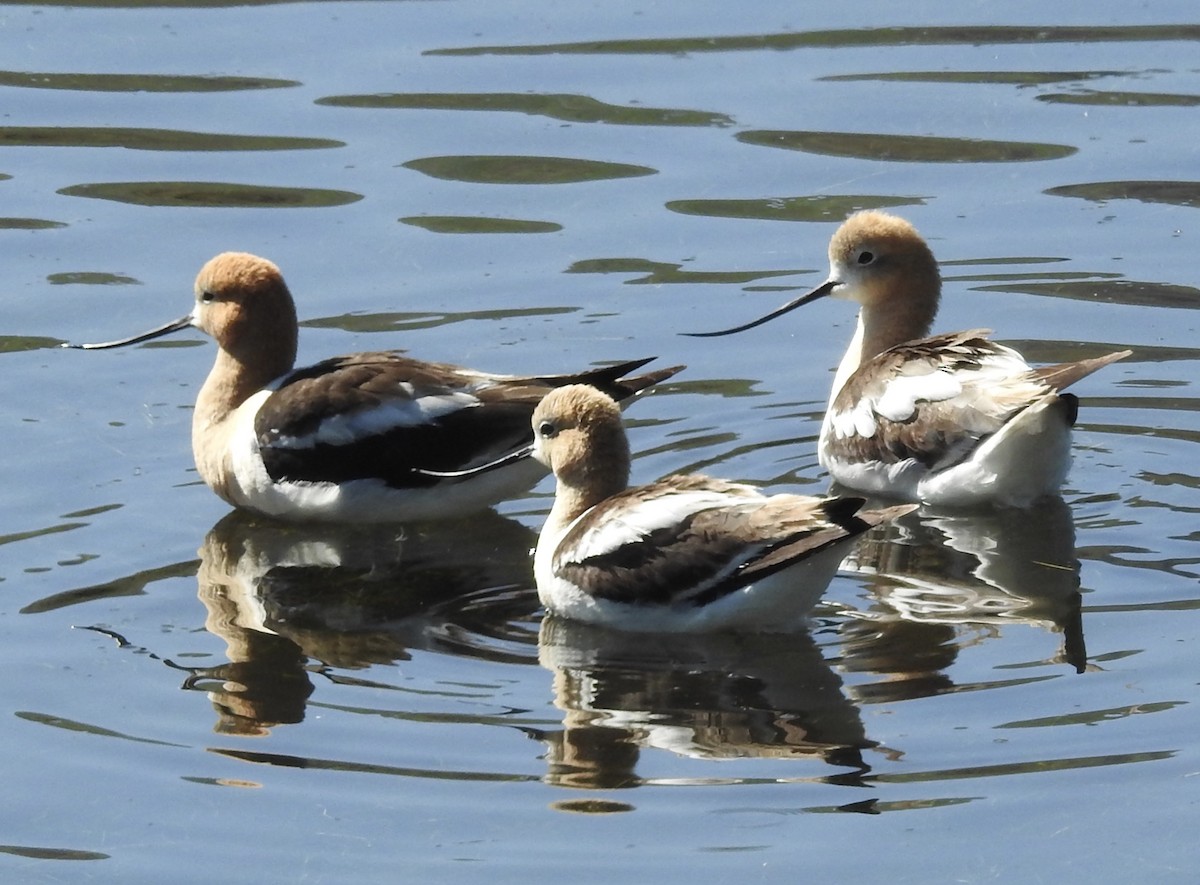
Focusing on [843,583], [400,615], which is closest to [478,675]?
[400,615]

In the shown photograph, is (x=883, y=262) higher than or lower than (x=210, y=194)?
higher

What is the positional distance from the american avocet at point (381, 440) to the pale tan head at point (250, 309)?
43cm

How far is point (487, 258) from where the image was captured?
41.7ft

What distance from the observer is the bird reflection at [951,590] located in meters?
8.23

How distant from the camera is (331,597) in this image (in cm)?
926

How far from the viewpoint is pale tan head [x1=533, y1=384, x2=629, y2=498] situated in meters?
8.91

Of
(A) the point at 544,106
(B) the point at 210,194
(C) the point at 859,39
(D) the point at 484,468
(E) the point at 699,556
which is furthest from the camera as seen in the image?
(C) the point at 859,39

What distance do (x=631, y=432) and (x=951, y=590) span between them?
7.38 ft

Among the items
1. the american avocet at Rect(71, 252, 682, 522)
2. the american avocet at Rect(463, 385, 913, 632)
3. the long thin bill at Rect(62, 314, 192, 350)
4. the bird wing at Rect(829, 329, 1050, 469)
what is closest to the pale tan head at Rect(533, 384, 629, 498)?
the american avocet at Rect(463, 385, 913, 632)

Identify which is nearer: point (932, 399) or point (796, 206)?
point (932, 399)

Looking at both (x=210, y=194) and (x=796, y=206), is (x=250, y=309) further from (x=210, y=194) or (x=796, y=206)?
(x=796, y=206)

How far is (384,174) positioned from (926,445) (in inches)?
195

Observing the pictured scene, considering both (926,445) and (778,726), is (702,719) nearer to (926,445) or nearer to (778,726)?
(778,726)

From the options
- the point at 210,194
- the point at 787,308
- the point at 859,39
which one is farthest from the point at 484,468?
the point at 859,39
